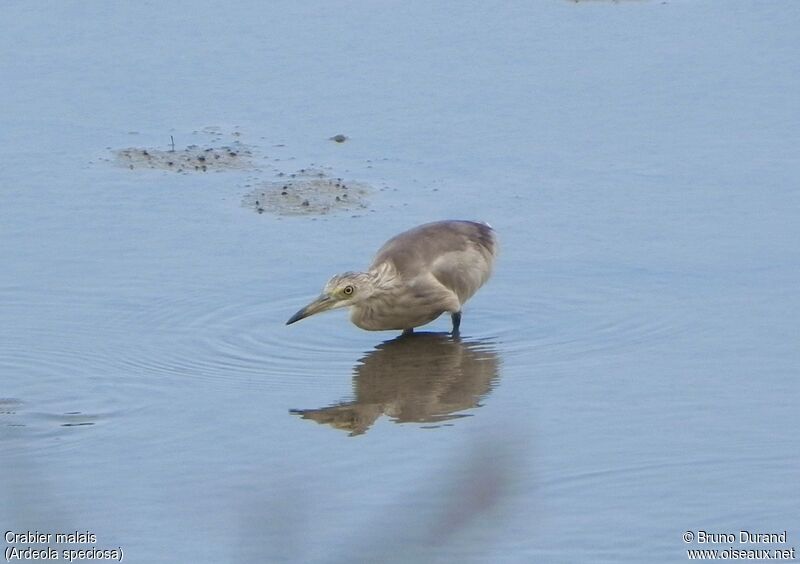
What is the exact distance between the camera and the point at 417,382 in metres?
8.62

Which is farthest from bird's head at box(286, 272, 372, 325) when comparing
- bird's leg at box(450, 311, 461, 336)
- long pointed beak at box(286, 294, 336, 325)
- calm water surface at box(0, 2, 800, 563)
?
bird's leg at box(450, 311, 461, 336)

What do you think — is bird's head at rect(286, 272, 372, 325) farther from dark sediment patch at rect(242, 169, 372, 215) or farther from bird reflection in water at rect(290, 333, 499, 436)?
dark sediment patch at rect(242, 169, 372, 215)

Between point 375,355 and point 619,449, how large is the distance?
190cm

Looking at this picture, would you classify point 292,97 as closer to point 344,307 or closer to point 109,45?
point 109,45

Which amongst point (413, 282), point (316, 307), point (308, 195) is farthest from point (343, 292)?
point (308, 195)

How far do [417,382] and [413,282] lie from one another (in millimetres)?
786

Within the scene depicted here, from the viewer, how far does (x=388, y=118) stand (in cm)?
1251

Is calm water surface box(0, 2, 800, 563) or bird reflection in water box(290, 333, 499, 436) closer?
calm water surface box(0, 2, 800, 563)

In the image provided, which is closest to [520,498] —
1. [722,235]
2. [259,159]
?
[722,235]

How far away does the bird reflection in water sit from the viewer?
8.11 metres

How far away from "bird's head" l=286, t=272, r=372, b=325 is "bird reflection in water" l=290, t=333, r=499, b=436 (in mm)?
301

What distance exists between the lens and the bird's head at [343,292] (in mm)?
9078

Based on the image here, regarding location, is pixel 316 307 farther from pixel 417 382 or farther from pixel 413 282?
pixel 417 382

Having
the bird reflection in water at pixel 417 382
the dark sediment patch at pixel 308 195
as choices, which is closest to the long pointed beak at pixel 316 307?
the bird reflection in water at pixel 417 382
